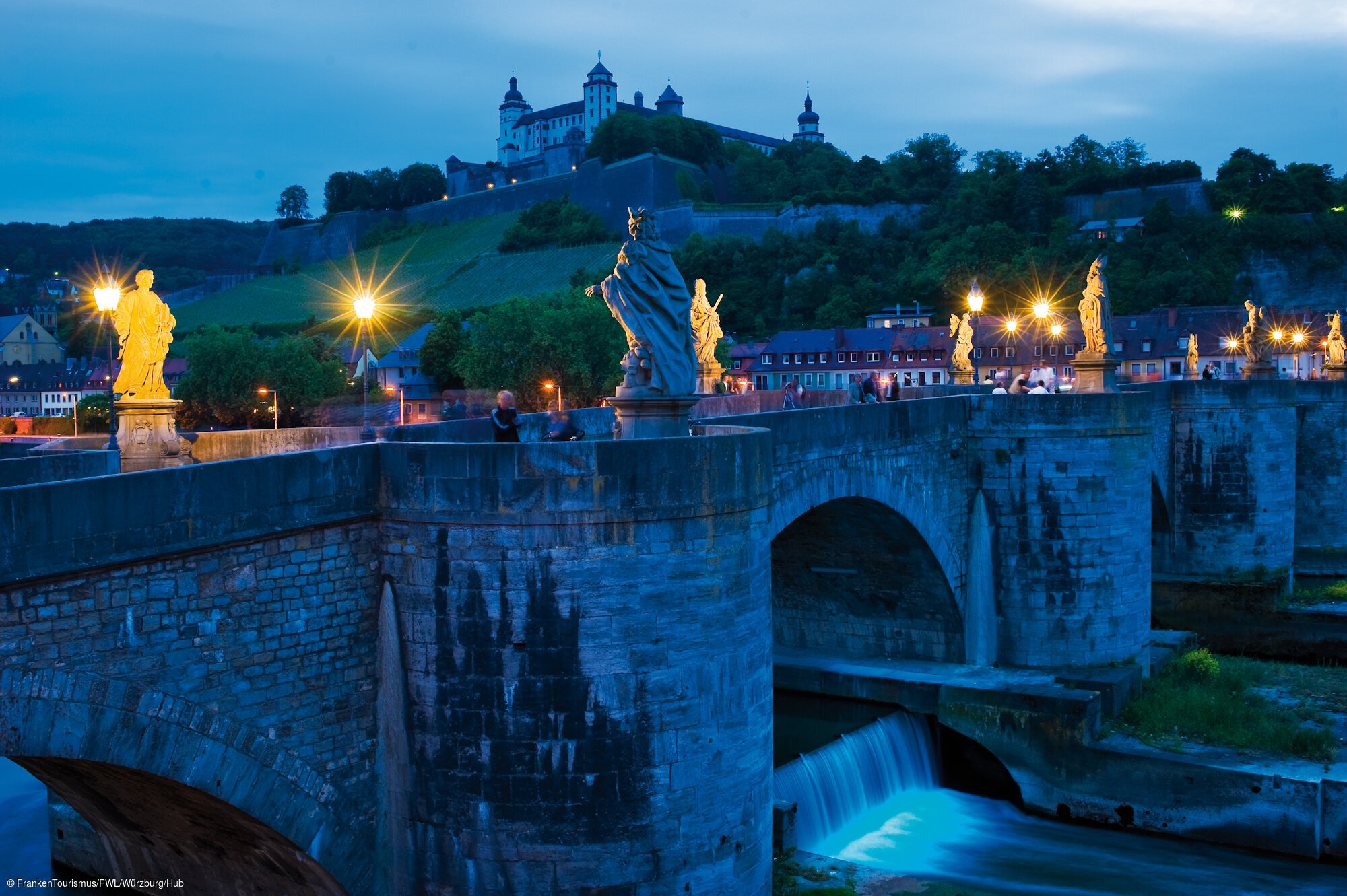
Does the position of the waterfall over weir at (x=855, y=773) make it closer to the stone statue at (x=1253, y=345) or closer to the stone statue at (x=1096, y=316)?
the stone statue at (x=1096, y=316)

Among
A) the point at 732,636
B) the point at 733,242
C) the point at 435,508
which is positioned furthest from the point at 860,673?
the point at 733,242

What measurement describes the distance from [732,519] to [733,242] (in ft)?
337

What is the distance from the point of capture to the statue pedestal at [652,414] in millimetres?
13328

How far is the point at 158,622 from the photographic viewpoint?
9.61 metres

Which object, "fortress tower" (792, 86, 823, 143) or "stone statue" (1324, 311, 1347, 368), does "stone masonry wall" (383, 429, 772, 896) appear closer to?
"stone statue" (1324, 311, 1347, 368)

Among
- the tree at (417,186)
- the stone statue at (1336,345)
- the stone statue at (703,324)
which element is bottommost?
the stone statue at (703,324)

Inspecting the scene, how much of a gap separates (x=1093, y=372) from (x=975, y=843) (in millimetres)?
11036

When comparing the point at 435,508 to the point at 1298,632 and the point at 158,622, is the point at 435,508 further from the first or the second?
the point at 1298,632

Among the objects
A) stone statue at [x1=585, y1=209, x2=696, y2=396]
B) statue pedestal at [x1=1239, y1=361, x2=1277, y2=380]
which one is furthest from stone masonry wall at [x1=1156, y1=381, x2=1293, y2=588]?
stone statue at [x1=585, y1=209, x2=696, y2=396]

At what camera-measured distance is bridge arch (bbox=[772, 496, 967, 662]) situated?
Answer: 22.5 meters

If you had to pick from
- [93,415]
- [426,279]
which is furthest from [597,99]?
[93,415]

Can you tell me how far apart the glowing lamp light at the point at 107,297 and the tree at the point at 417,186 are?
6098 inches

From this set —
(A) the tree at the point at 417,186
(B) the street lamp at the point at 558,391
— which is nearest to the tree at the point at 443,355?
(B) the street lamp at the point at 558,391

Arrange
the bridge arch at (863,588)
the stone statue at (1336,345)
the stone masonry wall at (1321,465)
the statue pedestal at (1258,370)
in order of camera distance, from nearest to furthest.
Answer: the bridge arch at (863,588), the stone masonry wall at (1321,465), the statue pedestal at (1258,370), the stone statue at (1336,345)
